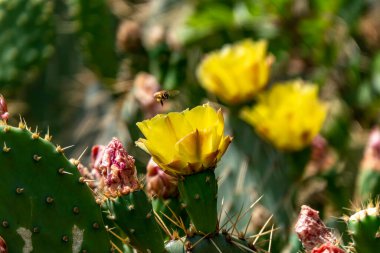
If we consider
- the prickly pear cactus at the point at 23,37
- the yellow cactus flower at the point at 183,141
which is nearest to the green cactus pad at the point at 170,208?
the yellow cactus flower at the point at 183,141

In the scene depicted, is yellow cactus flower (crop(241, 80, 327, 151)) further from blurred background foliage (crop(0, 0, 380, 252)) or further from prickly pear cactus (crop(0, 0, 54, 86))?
prickly pear cactus (crop(0, 0, 54, 86))

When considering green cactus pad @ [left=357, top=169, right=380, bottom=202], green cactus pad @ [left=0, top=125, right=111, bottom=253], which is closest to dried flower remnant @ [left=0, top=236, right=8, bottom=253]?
green cactus pad @ [left=0, top=125, right=111, bottom=253]

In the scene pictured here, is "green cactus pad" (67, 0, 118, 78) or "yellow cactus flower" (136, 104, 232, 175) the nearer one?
"yellow cactus flower" (136, 104, 232, 175)

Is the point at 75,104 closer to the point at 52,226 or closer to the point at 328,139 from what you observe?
the point at 328,139

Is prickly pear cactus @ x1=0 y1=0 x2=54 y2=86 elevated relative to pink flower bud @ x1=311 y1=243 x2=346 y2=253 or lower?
lower

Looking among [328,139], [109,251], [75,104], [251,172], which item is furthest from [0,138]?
[75,104]

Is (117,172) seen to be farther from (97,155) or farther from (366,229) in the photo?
(366,229)

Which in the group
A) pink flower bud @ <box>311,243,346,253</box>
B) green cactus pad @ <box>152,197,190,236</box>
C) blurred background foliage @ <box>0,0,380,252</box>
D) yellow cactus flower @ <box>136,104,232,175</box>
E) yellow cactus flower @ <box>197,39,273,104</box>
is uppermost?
yellow cactus flower @ <box>136,104,232,175</box>

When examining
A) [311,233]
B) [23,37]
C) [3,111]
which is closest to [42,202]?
[3,111]
